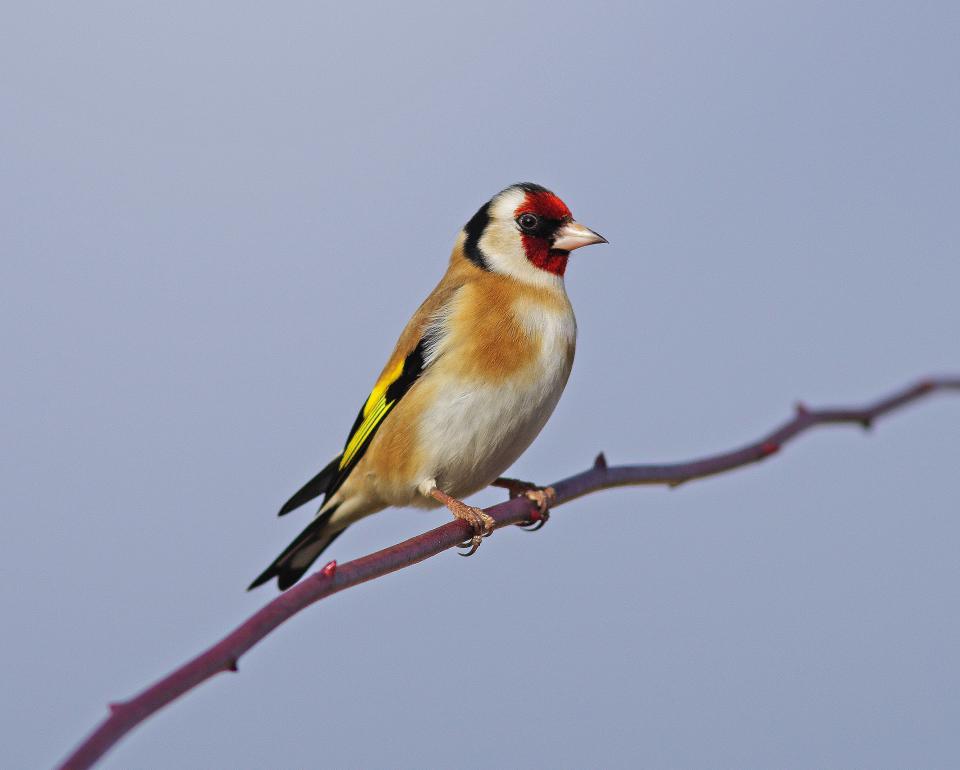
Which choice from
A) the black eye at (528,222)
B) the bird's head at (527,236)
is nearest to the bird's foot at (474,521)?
the bird's head at (527,236)

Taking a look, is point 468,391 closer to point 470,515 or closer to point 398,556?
point 470,515

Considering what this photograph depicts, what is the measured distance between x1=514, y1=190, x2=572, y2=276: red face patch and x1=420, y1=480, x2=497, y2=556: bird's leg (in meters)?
0.86

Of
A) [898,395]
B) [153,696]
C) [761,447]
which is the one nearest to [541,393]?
[761,447]

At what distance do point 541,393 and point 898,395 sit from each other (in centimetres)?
150

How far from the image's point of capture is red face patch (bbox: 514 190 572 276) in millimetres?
3819

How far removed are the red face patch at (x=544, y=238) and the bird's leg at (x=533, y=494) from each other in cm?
72

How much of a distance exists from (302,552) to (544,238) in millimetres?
1323

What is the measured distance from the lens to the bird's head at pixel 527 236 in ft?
12.5

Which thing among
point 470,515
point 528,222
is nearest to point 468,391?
point 470,515

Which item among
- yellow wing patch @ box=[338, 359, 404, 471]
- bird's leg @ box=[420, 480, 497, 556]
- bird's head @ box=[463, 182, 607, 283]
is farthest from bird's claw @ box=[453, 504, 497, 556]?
bird's head @ box=[463, 182, 607, 283]

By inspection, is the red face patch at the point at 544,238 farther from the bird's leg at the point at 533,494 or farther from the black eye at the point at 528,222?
the bird's leg at the point at 533,494

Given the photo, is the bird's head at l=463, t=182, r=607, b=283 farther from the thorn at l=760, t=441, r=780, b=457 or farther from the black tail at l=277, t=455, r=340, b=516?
the thorn at l=760, t=441, r=780, b=457

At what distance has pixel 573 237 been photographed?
3.82 m

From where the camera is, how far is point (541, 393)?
345 centimetres
